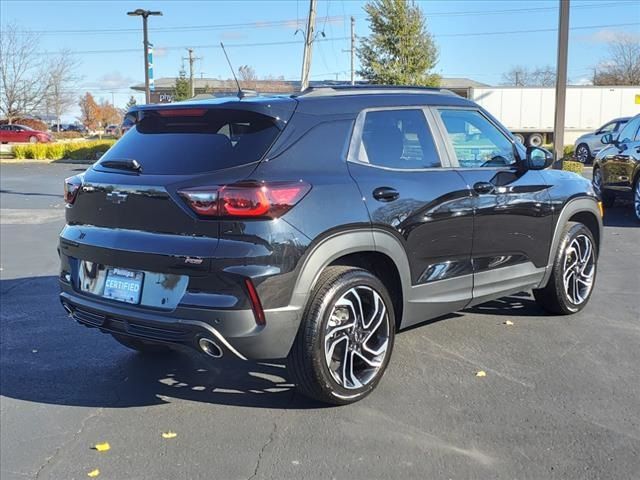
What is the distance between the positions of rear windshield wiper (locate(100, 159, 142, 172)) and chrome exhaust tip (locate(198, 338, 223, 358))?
1.05 metres

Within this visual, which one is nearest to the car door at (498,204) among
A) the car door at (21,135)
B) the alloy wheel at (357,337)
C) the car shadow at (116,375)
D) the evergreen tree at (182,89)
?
the alloy wheel at (357,337)

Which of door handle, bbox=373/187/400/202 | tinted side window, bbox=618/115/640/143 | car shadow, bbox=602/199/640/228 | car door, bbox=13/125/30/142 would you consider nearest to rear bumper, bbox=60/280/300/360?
door handle, bbox=373/187/400/202

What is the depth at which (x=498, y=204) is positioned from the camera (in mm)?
4746

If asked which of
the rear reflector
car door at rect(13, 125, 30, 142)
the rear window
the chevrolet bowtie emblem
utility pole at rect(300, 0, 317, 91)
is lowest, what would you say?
the rear reflector

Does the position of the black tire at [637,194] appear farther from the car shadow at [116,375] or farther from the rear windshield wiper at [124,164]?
the rear windshield wiper at [124,164]

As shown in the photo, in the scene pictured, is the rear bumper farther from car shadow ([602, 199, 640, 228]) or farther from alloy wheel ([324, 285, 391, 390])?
car shadow ([602, 199, 640, 228])

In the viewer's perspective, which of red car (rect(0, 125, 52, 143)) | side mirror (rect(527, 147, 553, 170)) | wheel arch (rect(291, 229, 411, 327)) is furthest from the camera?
red car (rect(0, 125, 52, 143))

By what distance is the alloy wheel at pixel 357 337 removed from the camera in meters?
3.80

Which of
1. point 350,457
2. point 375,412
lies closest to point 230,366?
point 375,412

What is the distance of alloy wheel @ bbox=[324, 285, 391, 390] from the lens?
380cm

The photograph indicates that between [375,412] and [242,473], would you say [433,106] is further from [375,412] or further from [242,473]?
[242,473]

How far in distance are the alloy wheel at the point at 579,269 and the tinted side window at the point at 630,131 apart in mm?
5942

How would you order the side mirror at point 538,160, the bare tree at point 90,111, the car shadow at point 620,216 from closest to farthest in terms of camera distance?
the side mirror at point 538,160
the car shadow at point 620,216
the bare tree at point 90,111

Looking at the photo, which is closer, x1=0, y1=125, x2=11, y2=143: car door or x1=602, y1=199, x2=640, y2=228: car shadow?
x1=602, y1=199, x2=640, y2=228: car shadow
